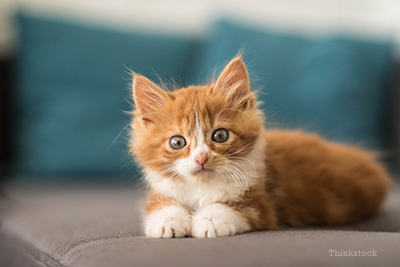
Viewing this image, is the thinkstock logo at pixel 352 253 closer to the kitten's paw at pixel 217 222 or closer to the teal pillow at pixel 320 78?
the kitten's paw at pixel 217 222

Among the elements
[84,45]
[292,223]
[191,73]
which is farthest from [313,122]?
[84,45]

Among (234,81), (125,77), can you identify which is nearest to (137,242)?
(234,81)

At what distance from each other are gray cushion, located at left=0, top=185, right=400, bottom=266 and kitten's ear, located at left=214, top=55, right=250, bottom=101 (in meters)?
0.52

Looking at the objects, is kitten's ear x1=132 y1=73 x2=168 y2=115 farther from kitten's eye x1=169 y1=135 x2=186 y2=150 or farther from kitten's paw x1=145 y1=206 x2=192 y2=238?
kitten's paw x1=145 y1=206 x2=192 y2=238

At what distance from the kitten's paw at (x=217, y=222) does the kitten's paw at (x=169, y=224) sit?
0.03 metres

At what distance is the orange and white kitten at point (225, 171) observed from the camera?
1.15m

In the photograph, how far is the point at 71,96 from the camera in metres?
2.30

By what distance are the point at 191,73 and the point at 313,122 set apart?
95 centimetres

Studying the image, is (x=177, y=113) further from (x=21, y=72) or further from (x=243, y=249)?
(x=21, y=72)

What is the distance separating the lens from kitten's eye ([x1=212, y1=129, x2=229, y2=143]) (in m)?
1.20

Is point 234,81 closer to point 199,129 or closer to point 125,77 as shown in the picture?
point 199,129

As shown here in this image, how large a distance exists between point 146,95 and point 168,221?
1.62 ft

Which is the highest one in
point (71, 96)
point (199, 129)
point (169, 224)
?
point (71, 96)

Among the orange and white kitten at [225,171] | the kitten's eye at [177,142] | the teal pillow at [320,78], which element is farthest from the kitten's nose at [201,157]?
the teal pillow at [320,78]
